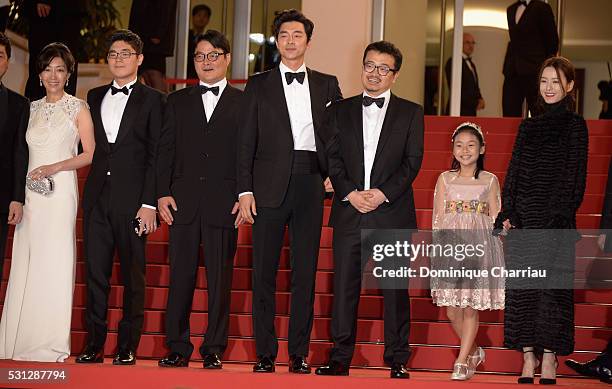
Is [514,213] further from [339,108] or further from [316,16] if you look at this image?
[316,16]

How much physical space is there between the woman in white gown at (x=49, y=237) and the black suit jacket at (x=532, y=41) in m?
5.12

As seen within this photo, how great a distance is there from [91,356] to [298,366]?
3.89 feet

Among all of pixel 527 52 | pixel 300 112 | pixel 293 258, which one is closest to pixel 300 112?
pixel 300 112

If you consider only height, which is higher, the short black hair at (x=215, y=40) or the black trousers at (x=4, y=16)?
the black trousers at (x=4, y=16)

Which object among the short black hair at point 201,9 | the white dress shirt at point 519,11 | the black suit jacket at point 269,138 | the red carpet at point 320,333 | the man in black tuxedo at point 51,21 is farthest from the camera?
the short black hair at point 201,9

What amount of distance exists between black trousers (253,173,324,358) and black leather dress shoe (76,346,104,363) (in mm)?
918

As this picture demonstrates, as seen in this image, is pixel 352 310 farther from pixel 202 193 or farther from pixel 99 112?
pixel 99 112

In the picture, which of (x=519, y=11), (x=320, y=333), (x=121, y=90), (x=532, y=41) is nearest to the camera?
(x=121, y=90)

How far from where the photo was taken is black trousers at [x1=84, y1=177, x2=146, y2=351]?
6.04 m

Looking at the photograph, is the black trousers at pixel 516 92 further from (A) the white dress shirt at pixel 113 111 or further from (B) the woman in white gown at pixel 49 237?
(B) the woman in white gown at pixel 49 237

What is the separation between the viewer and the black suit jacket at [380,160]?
5.85m

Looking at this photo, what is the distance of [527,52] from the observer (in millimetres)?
10195

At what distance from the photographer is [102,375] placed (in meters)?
5.77

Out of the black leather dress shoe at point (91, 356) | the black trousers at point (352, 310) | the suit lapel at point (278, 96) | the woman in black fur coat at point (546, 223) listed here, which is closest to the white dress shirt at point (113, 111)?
the suit lapel at point (278, 96)
